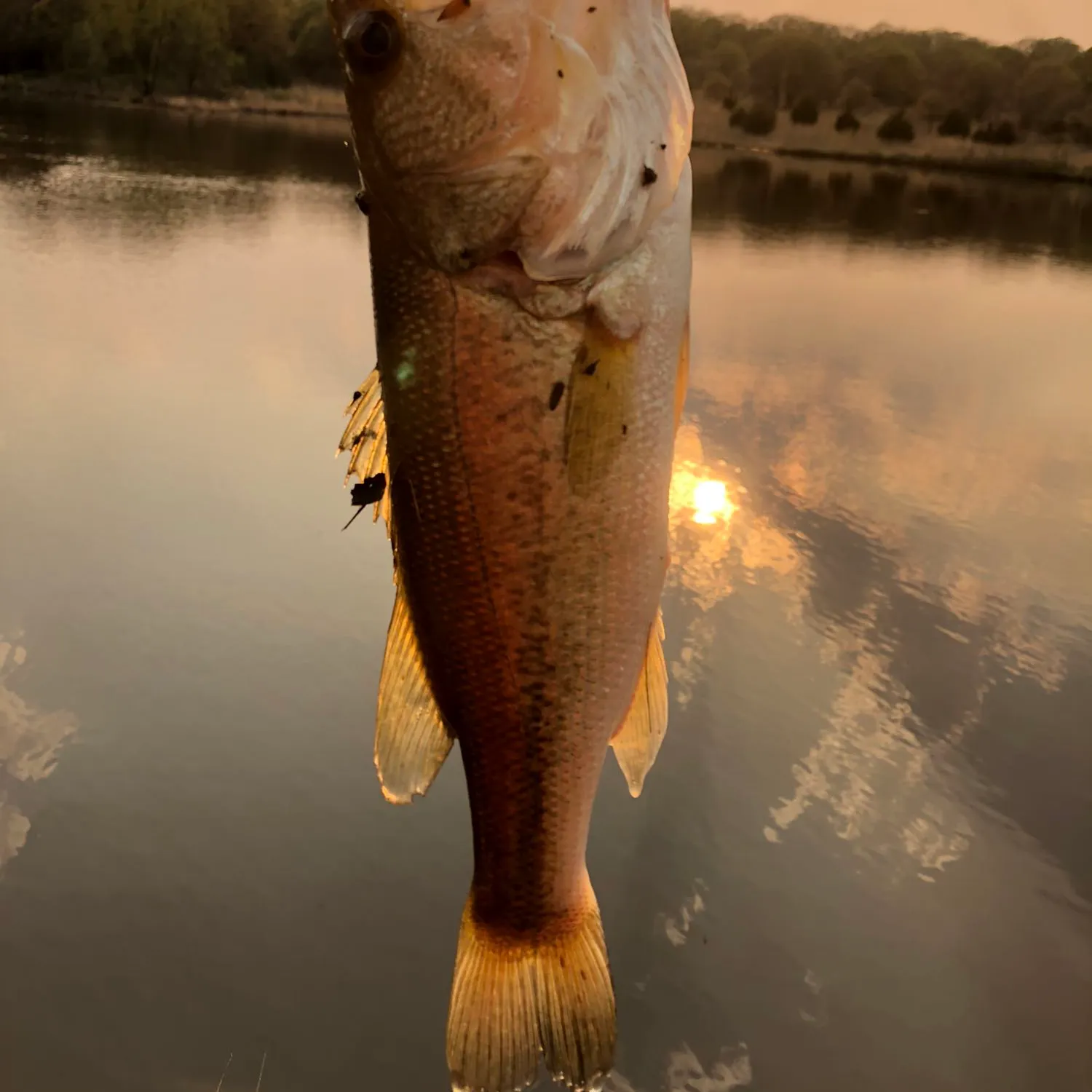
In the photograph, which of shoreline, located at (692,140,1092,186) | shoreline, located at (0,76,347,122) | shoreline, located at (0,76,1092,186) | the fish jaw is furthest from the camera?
shoreline, located at (0,76,347,122)

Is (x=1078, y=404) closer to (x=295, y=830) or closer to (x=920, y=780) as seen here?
(x=920, y=780)

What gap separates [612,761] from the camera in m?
2.48

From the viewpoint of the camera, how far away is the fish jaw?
86 centimetres

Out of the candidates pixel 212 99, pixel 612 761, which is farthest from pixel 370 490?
pixel 212 99

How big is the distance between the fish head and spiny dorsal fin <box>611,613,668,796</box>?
490mm

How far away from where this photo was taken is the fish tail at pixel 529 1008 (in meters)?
1.10

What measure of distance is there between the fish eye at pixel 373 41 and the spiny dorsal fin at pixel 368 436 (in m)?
0.31

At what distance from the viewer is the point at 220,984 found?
6.21ft

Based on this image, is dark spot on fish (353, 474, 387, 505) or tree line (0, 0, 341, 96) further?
tree line (0, 0, 341, 96)

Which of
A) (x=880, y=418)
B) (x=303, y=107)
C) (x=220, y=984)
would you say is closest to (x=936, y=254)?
(x=880, y=418)

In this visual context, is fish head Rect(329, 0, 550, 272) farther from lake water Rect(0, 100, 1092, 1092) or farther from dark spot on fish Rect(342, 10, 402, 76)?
lake water Rect(0, 100, 1092, 1092)

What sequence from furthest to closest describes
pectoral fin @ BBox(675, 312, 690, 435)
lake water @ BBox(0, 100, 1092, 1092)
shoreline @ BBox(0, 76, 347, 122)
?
shoreline @ BBox(0, 76, 347, 122) < lake water @ BBox(0, 100, 1092, 1092) < pectoral fin @ BBox(675, 312, 690, 435)

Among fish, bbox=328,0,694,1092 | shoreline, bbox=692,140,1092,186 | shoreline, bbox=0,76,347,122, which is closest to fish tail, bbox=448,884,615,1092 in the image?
fish, bbox=328,0,694,1092

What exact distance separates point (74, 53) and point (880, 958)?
26.2 meters
